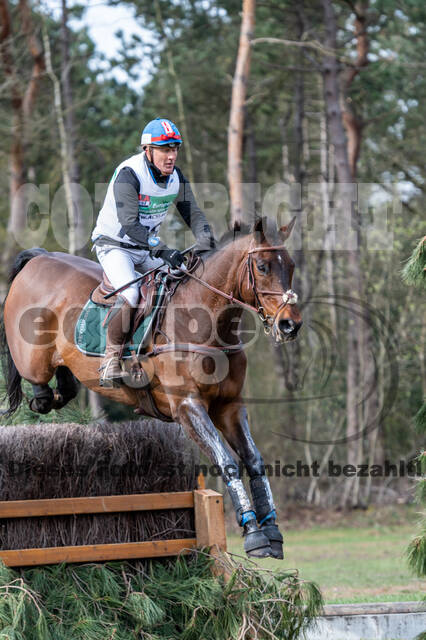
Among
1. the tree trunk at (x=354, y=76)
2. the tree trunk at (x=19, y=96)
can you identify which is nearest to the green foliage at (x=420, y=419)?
the tree trunk at (x=354, y=76)

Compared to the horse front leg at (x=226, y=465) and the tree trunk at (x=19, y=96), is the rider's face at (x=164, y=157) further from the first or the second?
the tree trunk at (x=19, y=96)

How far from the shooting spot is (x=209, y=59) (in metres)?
18.3

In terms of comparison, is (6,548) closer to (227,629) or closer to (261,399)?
(227,629)

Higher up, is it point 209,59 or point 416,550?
point 209,59

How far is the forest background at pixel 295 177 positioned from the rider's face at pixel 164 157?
7.36 metres

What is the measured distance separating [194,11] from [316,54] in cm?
351

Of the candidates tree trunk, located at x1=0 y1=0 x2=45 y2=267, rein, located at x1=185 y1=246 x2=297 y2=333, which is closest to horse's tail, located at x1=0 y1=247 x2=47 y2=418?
rein, located at x1=185 y1=246 x2=297 y2=333

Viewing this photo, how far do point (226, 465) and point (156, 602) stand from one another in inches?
38.3

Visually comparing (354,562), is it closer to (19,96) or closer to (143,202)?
(143,202)

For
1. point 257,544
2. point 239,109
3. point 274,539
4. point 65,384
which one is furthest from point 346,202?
point 257,544

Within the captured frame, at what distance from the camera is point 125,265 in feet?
17.9

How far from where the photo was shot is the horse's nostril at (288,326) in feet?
14.5

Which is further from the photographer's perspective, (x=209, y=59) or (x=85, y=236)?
(x=209, y=59)

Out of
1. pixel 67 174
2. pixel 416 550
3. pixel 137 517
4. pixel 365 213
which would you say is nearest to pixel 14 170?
pixel 67 174
